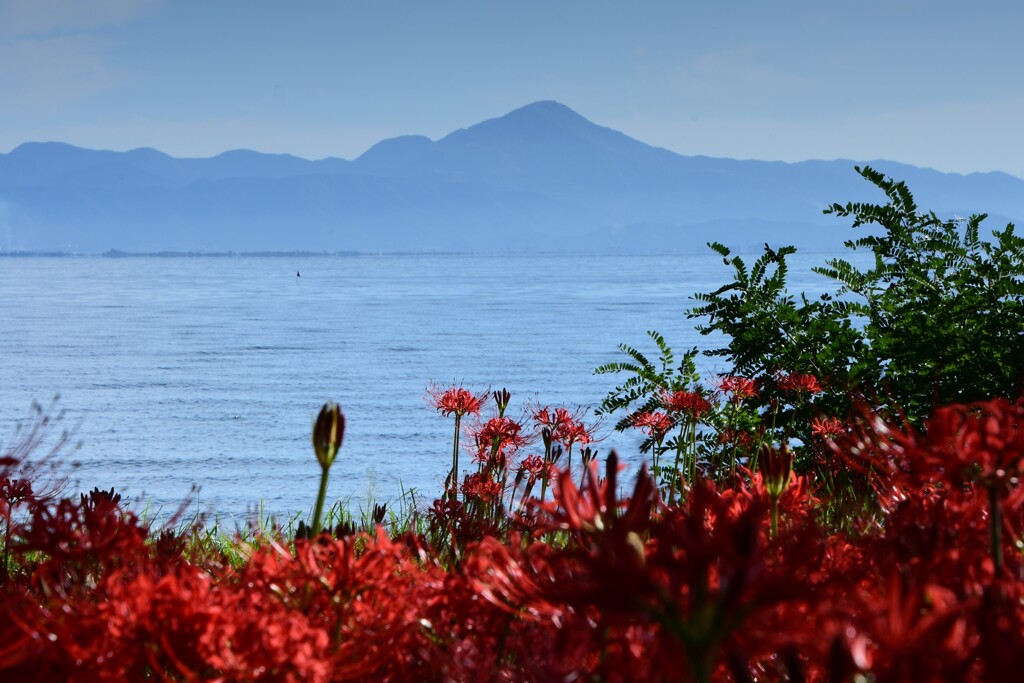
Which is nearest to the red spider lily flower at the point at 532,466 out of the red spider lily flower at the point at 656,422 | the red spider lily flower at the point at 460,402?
the red spider lily flower at the point at 460,402

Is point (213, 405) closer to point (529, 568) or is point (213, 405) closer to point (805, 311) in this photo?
point (805, 311)

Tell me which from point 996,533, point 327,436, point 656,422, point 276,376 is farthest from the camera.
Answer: point 276,376

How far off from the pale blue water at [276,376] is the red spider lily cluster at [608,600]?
0.35 m

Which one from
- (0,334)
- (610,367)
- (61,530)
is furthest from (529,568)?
(0,334)

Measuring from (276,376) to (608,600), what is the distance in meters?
22.1

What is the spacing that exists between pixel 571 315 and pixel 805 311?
3370cm

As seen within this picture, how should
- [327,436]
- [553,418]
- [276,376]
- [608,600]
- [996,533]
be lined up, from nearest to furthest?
[608,600] → [996,533] → [327,436] → [553,418] → [276,376]

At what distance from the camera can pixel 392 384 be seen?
2117 centimetres

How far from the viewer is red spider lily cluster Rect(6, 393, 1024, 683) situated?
2.98 feet

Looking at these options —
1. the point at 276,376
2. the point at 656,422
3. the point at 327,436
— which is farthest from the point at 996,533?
the point at 276,376

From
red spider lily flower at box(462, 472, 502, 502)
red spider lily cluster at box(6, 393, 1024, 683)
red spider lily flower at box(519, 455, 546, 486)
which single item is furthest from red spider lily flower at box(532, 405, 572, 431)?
red spider lily cluster at box(6, 393, 1024, 683)

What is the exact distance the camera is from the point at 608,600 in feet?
3.10

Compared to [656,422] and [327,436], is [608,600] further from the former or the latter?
[656,422]

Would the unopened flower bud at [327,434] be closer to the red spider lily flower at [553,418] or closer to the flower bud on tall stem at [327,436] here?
the flower bud on tall stem at [327,436]
